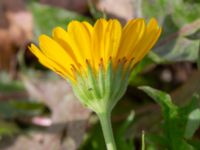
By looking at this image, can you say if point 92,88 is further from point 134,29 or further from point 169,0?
point 169,0

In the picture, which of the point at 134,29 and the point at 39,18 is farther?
the point at 39,18

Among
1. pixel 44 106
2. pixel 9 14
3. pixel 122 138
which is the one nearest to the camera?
pixel 122 138

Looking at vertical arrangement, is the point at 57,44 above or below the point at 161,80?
below

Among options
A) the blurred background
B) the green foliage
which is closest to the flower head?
the green foliage

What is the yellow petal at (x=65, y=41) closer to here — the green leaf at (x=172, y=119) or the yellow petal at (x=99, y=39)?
the yellow petal at (x=99, y=39)

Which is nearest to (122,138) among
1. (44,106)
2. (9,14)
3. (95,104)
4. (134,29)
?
(95,104)

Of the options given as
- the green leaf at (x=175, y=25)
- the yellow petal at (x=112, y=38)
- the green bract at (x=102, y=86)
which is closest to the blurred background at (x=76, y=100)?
the green leaf at (x=175, y=25)

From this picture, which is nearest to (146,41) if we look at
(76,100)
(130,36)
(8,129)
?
(130,36)
